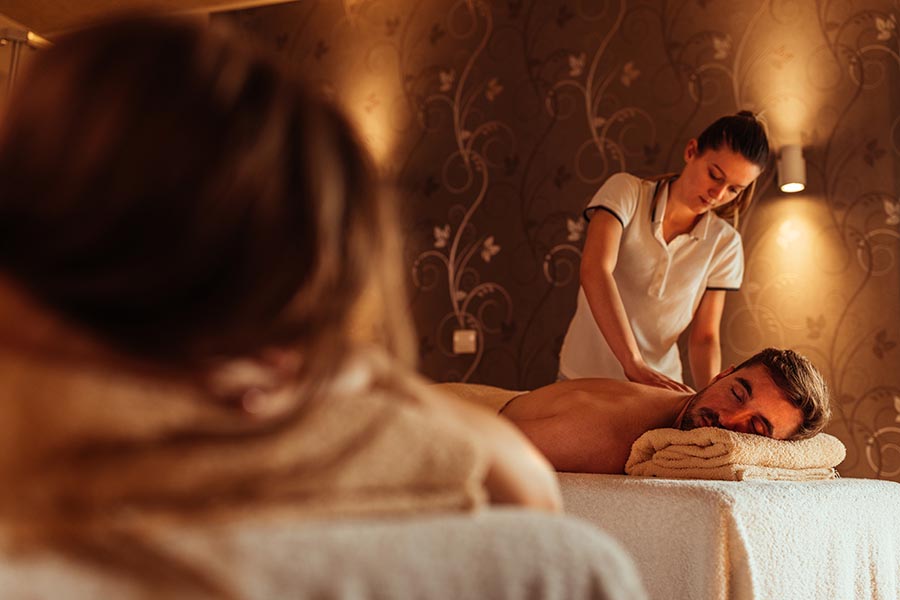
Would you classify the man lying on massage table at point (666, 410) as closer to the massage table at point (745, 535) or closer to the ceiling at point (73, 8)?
the massage table at point (745, 535)

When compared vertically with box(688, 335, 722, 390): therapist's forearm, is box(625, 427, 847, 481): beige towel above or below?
below

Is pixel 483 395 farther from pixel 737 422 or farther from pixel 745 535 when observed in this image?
pixel 745 535

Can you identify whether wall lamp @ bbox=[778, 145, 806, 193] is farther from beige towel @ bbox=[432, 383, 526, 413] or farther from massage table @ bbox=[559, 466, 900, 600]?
massage table @ bbox=[559, 466, 900, 600]

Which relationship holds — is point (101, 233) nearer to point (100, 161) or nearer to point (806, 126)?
point (100, 161)

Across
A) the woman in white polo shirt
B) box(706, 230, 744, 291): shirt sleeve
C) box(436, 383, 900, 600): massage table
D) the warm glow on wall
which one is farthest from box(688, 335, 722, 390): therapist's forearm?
the warm glow on wall

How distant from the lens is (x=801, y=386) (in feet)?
5.52

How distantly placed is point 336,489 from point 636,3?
3.22 metres

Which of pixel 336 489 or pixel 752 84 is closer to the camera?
pixel 336 489

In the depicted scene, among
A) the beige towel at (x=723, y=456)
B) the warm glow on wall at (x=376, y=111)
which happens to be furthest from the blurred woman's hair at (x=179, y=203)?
the warm glow on wall at (x=376, y=111)

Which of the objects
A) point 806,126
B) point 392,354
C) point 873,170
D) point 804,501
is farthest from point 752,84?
point 392,354

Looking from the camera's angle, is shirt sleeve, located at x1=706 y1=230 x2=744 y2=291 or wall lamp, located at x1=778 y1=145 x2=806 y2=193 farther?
wall lamp, located at x1=778 y1=145 x2=806 y2=193

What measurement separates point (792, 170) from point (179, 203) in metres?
A: 2.89

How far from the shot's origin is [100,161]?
1.33 feet

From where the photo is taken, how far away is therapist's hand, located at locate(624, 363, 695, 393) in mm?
2062
